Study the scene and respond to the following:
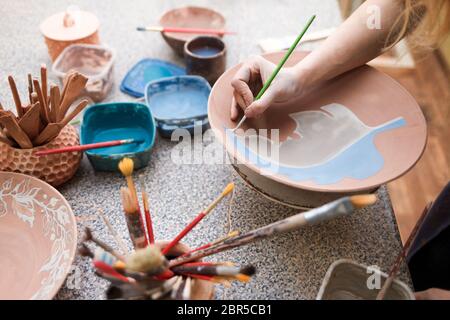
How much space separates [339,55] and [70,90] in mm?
465

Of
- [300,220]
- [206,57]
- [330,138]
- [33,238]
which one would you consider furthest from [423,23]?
[33,238]

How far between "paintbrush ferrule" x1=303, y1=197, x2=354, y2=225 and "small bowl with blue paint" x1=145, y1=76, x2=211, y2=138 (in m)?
0.42

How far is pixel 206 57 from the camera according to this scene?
33.2 inches

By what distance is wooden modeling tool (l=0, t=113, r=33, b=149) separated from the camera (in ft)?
1.89

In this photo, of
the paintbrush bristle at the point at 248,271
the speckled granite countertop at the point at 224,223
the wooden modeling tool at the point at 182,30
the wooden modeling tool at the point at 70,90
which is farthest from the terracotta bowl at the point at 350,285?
the wooden modeling tool at the point at 182,30

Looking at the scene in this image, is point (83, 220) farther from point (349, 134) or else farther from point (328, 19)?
point (328, 19)

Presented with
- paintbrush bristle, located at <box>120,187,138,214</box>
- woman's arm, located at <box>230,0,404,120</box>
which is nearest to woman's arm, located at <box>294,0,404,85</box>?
woman's arm, located at <box>230,0,404,120</box>

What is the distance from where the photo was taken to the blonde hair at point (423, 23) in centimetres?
70

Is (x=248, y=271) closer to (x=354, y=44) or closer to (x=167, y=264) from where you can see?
(x=167, y=264)

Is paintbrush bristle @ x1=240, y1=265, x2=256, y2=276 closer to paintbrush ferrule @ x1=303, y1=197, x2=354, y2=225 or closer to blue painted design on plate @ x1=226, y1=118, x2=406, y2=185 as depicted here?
paintbrush ferrule @ x1=303, y1=197, x2=354, y2=225

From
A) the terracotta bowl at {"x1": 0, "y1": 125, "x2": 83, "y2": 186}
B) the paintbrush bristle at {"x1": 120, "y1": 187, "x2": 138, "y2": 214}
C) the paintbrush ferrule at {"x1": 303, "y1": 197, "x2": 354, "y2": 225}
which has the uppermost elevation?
the paintbrush ferrule at {"x1": 303, "y1": 197, "x2": 354, "y2": 225}
